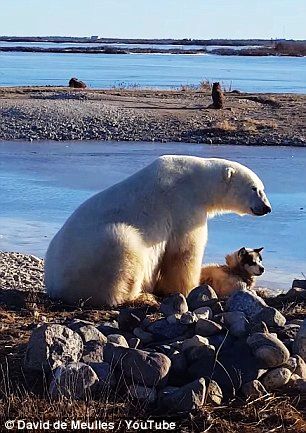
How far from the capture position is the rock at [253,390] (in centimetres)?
483

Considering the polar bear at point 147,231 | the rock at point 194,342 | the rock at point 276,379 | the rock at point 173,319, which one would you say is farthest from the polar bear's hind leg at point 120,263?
the rock at point 276,379

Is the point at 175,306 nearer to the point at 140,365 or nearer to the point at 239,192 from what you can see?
the point at 140,365

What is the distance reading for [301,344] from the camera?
541cm

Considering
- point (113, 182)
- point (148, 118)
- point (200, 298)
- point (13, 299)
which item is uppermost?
point (200, 298)

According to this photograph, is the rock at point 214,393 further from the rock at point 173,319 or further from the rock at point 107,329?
the rock at point 107,329

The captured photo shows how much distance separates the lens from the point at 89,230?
7590 mm

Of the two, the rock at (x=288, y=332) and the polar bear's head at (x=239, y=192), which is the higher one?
the polar bear's head at (x=239, y=192)

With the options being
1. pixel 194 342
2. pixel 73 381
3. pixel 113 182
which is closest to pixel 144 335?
pixel 194 342

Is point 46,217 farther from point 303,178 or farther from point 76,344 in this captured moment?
point 76,344

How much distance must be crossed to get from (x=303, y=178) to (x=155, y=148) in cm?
572

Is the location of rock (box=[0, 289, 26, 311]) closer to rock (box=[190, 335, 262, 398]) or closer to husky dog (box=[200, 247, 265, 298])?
husky dog (box=[200, 247, 265, 298])

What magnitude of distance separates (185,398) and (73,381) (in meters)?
0.57

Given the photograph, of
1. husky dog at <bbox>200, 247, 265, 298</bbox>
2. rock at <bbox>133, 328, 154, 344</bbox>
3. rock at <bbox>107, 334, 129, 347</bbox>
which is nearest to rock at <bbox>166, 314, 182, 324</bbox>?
rock at <bbox>133, 328, 154, 344</bbox>

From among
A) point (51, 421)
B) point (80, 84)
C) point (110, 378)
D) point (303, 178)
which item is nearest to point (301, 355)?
point (110, 378)
